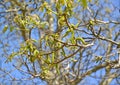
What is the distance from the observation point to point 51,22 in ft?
29.1

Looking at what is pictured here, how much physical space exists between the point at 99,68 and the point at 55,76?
3.49 feet

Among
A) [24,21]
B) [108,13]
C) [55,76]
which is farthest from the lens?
[108,13]

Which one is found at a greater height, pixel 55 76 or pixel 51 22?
pixel 51 22

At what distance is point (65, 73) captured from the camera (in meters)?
7.11

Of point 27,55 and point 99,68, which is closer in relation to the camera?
point 27,55

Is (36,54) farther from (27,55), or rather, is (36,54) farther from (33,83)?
(33,83)

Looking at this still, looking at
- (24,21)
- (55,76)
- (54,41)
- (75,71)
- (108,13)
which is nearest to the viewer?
(54,41)

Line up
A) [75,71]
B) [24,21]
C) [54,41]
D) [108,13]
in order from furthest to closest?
1. [108,13]
2. [75,71]
3. [24,21]
4. [54,41]

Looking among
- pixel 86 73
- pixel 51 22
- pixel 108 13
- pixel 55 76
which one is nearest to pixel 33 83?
pixel 55 76

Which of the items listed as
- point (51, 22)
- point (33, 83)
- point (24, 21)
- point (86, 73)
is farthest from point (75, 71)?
point (24, 21)

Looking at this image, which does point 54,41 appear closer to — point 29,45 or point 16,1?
point 29,45

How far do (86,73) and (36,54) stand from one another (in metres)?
4.35

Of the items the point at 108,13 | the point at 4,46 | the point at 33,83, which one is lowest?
the point at 33,83

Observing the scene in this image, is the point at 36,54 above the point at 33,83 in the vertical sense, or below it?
above
